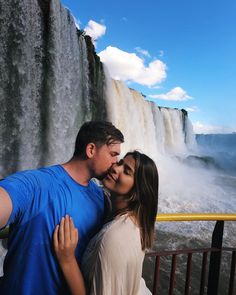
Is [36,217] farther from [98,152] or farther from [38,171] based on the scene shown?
[98,152]

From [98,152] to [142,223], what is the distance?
42 centimetres

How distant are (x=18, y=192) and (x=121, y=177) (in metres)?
0.51

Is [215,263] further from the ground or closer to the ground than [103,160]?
closer to the ground

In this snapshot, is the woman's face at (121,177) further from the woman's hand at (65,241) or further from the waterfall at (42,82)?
the waterfall at (42,82)

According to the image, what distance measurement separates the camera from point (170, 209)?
12.2m

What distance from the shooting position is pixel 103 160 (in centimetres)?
163

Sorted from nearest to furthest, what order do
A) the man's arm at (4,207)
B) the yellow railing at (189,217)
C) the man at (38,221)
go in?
the man's arm at (4,207), the man at (38,221), the yellow railing at (189,217)

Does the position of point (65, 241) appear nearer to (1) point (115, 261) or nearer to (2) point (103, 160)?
(1) point (115, 261)

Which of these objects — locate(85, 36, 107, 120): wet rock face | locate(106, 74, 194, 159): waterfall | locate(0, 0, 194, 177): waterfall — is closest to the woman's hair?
locate(0, 0, 194, 177): waterfall

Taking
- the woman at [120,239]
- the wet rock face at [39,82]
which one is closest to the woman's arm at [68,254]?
the woman at [120,239]

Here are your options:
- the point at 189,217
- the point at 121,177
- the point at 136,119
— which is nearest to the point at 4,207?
the point at 121,177

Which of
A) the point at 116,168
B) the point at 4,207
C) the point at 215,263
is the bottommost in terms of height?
the point at 215,263

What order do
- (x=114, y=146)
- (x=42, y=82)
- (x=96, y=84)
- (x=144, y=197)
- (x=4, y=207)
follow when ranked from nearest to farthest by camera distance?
(x=4, y=207), (x=144, y=197), (x=114, y=146), (x=42, y=82), (x=96, y=84)

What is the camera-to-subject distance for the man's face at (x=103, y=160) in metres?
1.62
